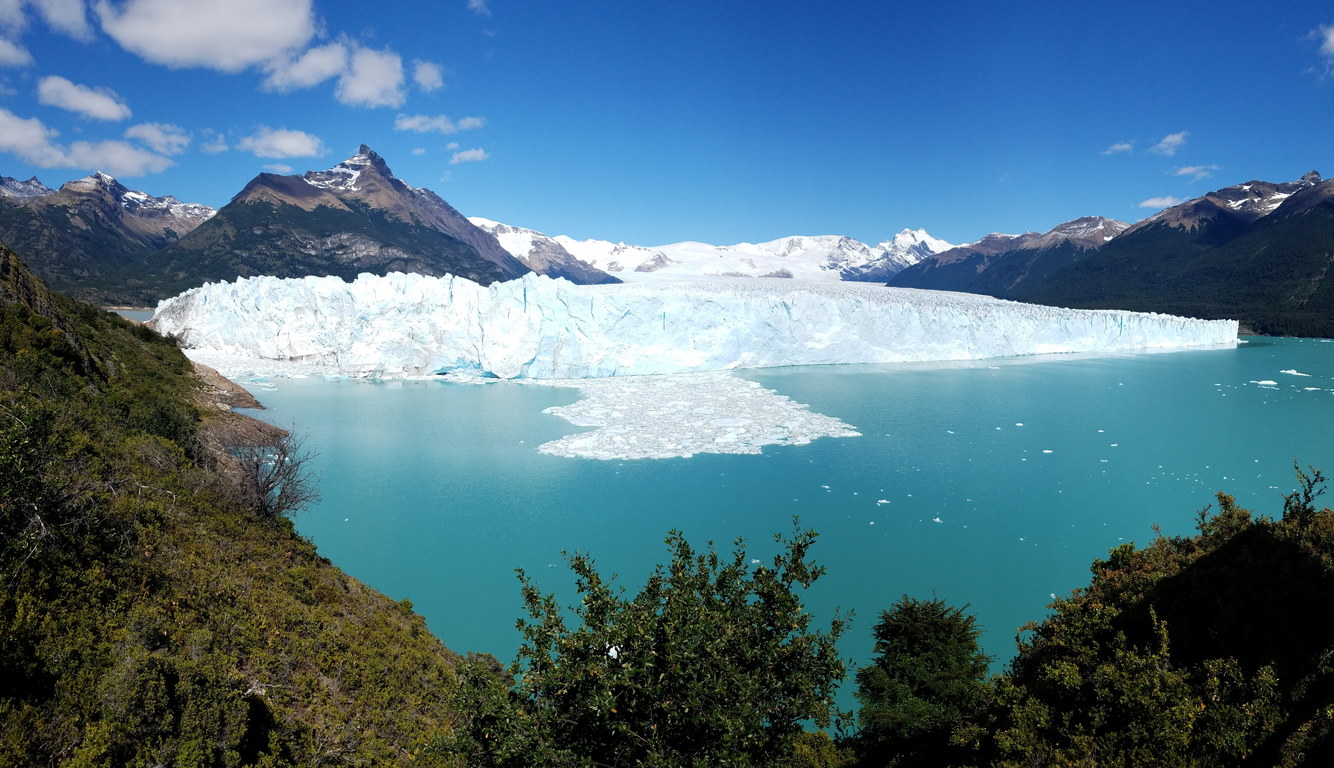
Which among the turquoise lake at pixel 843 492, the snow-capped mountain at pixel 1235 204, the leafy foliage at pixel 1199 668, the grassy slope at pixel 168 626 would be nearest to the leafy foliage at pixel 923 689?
the leafy foliage at pixel 1199 668

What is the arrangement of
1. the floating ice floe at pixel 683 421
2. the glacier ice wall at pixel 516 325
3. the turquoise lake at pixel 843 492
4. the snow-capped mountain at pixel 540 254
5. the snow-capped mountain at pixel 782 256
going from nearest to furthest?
the turquoise lake at pixel 843 492
the floating ice floe at pixel 683 421
the glacier ice wall at pixel 516 325
the snow-capped mountain at pixel 540 254
the snow-capped mountain at pixel 782 256

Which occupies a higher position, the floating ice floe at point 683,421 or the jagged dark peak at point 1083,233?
the jagged dark peak at point 1083,233

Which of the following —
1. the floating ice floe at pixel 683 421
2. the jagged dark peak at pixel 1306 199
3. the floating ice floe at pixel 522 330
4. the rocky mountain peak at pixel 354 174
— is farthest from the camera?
the rocky mountain peak at pixel 354 174

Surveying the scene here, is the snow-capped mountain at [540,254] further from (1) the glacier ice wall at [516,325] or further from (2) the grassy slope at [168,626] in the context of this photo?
(2) the grassy slope at [168,626]

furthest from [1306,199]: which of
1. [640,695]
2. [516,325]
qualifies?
[640,695]

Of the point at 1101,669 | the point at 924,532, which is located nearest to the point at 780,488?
the point at 924,532

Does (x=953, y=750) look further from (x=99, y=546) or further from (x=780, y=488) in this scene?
(x=780, y=488)

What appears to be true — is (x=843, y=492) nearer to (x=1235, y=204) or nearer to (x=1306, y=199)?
(x=1306, y=199)
